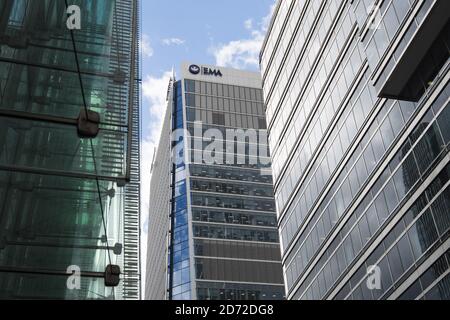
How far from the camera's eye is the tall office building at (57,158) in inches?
388

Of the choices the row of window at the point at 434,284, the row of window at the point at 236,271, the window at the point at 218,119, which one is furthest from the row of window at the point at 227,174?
the row of window at the point at 434,284

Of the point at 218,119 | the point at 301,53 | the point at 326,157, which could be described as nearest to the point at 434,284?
the point at 326,157

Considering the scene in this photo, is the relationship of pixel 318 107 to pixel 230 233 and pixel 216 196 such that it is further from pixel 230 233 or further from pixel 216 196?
pixel 216 196

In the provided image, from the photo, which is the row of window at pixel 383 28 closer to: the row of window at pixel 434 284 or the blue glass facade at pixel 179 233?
the row of window at pixel 434 284

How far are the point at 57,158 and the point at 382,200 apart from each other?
26081 millimetres

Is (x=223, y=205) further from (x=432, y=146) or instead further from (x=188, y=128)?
(x=432, y=146)

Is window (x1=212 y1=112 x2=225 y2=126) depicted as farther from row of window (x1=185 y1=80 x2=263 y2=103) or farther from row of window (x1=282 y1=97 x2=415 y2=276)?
row of window (x1=282 y1=97 x2=415 y2=276)

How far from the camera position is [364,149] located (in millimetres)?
37344

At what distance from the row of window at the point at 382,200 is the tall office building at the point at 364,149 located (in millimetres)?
63

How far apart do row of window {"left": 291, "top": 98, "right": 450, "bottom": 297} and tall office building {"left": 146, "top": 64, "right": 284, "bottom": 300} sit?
45.7 m

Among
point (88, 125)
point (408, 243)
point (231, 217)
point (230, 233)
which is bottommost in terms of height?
point (88, 125)
